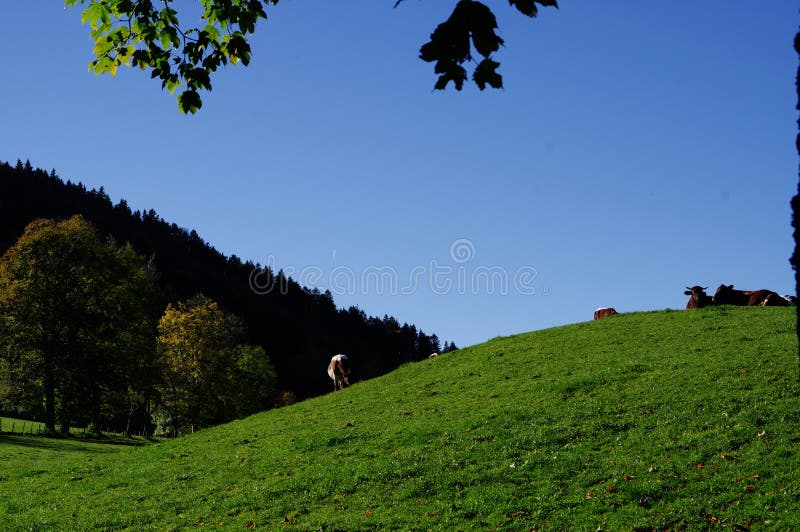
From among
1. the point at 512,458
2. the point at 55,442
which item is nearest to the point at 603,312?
the point at 512,458

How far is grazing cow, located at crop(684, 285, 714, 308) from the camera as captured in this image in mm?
42188

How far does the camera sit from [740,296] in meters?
42.9

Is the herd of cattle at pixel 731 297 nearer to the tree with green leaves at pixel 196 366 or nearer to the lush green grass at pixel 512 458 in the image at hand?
the lush green grass at pixel 512 458

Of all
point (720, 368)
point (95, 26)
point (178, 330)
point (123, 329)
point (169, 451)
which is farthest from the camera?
point (178, 330)

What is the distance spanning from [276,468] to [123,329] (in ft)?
135

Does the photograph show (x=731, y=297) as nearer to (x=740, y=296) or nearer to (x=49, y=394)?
(x=740, y=296)

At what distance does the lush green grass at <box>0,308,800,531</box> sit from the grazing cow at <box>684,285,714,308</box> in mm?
7239

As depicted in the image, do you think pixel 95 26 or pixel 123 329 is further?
pixel 123 329

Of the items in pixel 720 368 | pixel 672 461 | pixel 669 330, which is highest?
pixel 669 330

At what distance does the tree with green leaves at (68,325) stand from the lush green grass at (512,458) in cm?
2141

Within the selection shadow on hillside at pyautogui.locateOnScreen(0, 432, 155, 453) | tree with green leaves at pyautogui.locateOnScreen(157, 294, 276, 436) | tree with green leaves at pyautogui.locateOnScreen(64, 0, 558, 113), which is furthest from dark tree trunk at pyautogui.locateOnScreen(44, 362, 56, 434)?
tree with green leaves at pyautogui.locateOnScreen(64, 0, 558, 113)

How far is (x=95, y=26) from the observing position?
9422 millimetres

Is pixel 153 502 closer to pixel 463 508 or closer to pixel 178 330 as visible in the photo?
pixel 463 508

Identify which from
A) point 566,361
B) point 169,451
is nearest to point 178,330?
point 169,451
